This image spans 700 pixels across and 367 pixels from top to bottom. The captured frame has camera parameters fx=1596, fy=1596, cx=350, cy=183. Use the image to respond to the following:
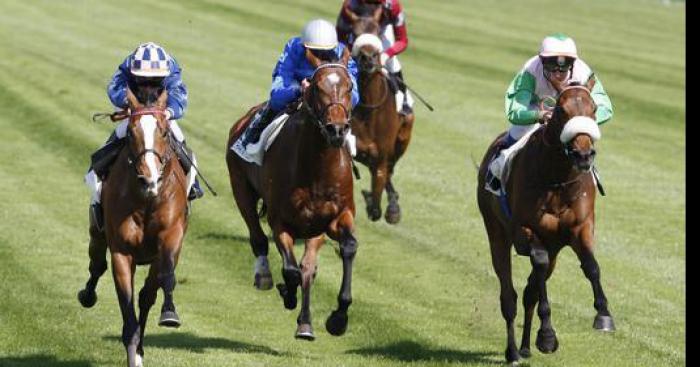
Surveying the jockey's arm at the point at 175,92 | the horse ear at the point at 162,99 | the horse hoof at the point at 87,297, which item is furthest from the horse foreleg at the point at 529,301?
the horse hoof at the point at 87,297

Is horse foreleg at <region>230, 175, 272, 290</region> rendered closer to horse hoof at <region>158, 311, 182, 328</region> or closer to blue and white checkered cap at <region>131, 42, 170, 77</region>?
horse hoof at <region>158, 311, 182, 328</region>

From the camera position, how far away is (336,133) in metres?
12.6

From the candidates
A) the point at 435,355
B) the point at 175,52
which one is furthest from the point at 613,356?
the point at 175,52

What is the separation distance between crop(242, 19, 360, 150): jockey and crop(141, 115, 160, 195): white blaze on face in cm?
212

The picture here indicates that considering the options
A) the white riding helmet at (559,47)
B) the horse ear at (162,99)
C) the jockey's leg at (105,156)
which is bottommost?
the jockey's leg at (105,156)

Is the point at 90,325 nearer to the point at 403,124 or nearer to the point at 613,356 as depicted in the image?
the point at 613,356

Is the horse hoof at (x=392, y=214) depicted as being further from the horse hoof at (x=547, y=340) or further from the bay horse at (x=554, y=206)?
the horse hoof at (x=547, y=340)

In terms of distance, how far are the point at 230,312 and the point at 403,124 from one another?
6.07m

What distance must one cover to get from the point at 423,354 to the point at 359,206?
351 inches

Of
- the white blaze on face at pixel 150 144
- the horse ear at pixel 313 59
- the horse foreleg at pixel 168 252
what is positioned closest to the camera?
the white blaze on face at pixel 150 144

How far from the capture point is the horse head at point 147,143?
38.3 ft

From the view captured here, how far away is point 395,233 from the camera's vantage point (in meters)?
20.9

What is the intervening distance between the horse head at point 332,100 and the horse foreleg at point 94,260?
2295mm

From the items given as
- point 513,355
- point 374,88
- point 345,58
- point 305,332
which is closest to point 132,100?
point 345,58
